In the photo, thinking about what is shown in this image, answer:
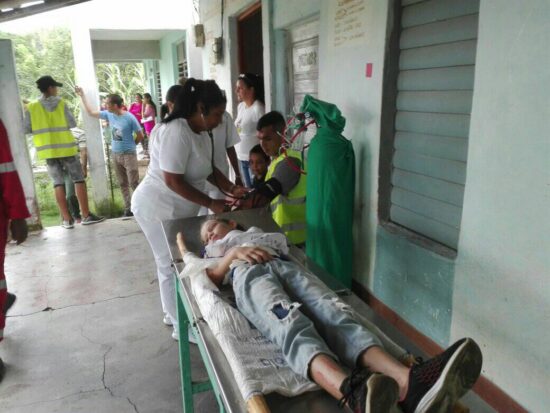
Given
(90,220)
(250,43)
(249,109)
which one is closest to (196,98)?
(249,109)

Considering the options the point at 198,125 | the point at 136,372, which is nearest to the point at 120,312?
the point at 136,372

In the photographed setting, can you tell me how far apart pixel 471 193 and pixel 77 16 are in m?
6.86

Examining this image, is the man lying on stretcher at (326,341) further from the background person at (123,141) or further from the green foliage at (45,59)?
the green foliage at (45,59)

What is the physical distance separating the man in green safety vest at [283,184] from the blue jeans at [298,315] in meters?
0.93

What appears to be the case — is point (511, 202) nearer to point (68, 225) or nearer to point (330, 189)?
point (330, 189)

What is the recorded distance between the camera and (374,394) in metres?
1.02

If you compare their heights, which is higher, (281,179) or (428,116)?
(428,116)

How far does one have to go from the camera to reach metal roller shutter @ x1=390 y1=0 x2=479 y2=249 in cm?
204

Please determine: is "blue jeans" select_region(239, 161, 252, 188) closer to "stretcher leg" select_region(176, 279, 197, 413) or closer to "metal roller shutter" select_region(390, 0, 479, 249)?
"metal roller shutter" select_region(390, 0, 479, 249)

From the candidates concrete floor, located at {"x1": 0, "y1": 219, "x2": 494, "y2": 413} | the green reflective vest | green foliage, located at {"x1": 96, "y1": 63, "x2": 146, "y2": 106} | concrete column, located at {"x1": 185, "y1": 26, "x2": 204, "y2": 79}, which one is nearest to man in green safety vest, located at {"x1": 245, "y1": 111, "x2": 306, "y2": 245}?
the green reflective vest

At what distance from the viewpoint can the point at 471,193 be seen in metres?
1.92

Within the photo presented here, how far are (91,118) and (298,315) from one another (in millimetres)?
6092

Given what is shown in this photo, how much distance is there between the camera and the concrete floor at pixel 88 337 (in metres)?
2.41

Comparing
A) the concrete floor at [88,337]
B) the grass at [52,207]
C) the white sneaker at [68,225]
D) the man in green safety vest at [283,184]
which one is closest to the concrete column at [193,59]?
the grass at [52,207]
